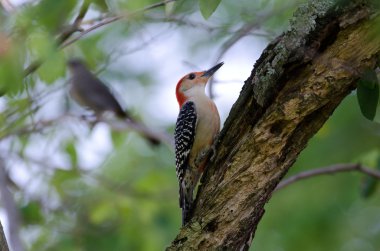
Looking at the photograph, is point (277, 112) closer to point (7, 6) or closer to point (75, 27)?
point (75, 27)

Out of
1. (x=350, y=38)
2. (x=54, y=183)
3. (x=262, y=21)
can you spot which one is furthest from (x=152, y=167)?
(x=350, y=38)

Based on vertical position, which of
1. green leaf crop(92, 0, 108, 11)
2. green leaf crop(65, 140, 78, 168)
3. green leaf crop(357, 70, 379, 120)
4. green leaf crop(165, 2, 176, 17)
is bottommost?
green leaf crop(357, 70, 379, 120)

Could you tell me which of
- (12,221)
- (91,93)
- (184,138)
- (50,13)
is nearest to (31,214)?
(91,93)

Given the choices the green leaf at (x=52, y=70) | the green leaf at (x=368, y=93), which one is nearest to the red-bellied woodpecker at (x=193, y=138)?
the green leaf at (x=52, y=70)

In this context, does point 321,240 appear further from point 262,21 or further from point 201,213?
point 201,213

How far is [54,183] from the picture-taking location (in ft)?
24.1

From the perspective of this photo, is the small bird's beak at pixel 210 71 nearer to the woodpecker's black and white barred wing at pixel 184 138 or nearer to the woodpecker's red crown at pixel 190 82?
the woodpecker's red crown at pixel 190 82

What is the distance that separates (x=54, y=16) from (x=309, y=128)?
1.62m

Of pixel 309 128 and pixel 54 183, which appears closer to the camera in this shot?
pixel 309 128

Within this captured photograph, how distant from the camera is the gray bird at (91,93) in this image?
5507mm

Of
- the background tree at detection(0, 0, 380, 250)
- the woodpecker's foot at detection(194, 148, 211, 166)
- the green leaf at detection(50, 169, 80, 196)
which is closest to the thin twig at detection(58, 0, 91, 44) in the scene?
the background tree at detection(0, 0, 380, 250)

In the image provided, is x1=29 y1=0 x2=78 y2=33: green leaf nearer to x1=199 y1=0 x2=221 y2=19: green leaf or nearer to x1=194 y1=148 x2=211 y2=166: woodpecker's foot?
x1=199 y1=0 x2=221 y2=19: green leaf

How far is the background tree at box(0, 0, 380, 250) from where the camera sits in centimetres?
397

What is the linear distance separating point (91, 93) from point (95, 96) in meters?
0.05
